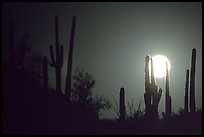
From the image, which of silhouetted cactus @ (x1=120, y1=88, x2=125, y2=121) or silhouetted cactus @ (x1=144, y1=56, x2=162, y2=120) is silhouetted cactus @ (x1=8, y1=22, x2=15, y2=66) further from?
silhouetted cactus @ (x1=144, y1=56, x2=162, y2=120)

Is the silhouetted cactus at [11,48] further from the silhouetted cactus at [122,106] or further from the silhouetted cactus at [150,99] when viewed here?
the silhouetted cactus at [150,99]

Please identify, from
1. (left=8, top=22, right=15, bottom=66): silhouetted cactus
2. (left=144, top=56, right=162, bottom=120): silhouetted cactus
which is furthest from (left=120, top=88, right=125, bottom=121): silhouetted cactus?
(left=8, top=22, right=15, bottom=66): silhouetted cactus

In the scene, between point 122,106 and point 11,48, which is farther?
point 11,48

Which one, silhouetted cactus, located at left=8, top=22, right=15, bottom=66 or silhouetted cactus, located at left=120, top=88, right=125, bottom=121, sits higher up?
silhouetted cactus, located at left=8, top=22, right=15, bottom=66

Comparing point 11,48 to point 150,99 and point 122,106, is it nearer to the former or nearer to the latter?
point 122,106

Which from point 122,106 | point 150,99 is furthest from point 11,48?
point 150,99

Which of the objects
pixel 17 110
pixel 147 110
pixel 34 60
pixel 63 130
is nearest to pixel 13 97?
pixel 17 110

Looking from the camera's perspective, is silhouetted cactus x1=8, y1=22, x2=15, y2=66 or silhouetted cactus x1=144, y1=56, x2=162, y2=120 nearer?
silhouetted cactus x1=144, y1=56, x2=162, y2=120

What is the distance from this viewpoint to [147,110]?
70.0 feet

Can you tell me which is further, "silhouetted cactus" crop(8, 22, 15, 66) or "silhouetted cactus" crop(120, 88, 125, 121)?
"silhouetted cactus" crop(8, 22, 15, 66)

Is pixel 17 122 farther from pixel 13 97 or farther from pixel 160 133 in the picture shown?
pixel 160 133

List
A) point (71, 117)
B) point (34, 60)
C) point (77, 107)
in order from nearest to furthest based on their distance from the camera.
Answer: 1. point (71, 117)
2. point (77, 107)
3. point (34, 60)

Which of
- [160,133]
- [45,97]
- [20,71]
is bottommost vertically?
[160,133]

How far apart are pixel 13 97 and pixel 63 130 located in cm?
469
